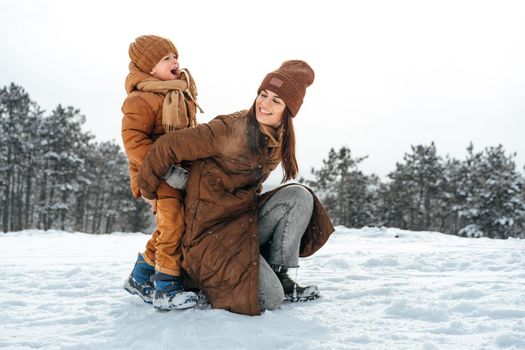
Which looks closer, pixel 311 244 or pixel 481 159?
pixel 311 244

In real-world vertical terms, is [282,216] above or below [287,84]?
below

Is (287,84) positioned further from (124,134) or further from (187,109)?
(124,134)

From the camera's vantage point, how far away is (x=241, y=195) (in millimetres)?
2633

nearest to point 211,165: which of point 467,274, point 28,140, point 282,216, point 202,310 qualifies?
point 282,216

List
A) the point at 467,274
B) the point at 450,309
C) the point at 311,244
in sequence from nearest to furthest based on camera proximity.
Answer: the point at 450,309 → the point at 311,244 → the point at 467,274

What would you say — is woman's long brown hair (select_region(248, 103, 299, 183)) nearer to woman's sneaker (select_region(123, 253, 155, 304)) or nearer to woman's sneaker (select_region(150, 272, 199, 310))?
woman's sneaker (select_region(150, 272, 199, 310))

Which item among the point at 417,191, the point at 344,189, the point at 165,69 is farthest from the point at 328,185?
the point at 165,69

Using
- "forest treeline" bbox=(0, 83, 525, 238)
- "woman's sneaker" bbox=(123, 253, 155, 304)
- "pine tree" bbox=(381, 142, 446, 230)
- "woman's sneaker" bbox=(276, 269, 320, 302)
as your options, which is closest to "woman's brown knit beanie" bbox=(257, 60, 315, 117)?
"woman's sneaker" bbox=(276, 269, 320, 302)

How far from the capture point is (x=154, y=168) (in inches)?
99.5

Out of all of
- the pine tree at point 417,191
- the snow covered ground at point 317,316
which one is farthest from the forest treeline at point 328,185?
the snow covered ground at point 317,316

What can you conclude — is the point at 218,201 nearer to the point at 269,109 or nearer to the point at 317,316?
the point at 269,109

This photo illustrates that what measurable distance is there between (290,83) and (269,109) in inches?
7.8

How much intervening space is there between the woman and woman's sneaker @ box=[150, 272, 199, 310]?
0.10 m

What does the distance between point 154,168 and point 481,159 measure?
33.8 meters
